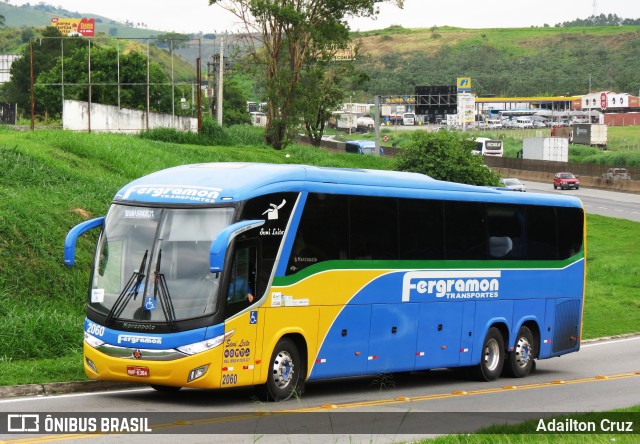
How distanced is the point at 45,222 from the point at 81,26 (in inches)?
6688

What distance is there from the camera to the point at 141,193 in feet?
52.1

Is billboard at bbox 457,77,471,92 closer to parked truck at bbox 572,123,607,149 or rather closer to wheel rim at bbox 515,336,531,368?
parked truck at bbox 572,123,607,149

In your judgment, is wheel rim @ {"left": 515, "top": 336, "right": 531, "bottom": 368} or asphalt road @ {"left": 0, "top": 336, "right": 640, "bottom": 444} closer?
asphalt road @ {"left": 0, "top": 336, "right": 640, "bottom": 444}

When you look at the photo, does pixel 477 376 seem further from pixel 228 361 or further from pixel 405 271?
pixel 228 361

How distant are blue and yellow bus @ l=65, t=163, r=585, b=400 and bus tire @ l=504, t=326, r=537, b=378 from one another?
184 mm

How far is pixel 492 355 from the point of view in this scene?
852 inches

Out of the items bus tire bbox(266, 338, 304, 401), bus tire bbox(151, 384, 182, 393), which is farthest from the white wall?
bus tire bbox(266, 338, 304, 401)

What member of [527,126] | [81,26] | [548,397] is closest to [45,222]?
[548,397]

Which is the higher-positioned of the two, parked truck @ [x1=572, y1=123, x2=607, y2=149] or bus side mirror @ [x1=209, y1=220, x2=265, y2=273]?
bus side mirror @ [x1=209, y1=220, x2=265, y2=273]

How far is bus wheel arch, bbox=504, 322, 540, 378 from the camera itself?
22.2 meters

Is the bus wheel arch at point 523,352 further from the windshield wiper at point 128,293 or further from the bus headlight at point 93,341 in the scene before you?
the bus headlight at point 93,341

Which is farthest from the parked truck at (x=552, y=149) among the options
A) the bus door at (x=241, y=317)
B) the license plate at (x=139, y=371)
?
the license plate at (x=139, y=371)

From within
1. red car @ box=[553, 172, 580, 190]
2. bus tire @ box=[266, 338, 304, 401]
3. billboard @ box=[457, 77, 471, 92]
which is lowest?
red car @ box=[553, 172, 580, 190]

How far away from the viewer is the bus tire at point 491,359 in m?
21.3
